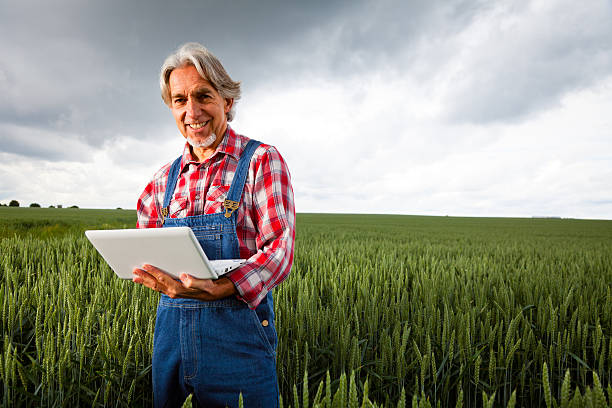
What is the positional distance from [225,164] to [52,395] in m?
1.27

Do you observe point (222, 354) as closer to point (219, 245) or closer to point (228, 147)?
point (219, 245)

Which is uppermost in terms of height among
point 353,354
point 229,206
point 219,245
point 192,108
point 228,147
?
point 192,108

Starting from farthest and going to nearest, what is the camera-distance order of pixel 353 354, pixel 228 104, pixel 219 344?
pixel 228 104, pixel 353 354, pixel 219 344

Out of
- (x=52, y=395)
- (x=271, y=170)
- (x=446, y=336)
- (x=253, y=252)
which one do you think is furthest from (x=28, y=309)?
(x=446, y=336)

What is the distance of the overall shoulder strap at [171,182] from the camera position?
162 centimetres

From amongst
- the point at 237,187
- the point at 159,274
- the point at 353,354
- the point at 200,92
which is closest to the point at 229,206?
the point at 237,187

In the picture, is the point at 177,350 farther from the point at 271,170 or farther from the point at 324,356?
the point at 324,356

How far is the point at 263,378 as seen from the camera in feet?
4.61

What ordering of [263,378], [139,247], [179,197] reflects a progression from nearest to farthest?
[139,247]
[263,378]
[179,197]

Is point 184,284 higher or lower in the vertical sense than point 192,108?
lower

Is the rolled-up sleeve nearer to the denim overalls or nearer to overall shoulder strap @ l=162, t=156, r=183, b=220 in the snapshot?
the denim overalls

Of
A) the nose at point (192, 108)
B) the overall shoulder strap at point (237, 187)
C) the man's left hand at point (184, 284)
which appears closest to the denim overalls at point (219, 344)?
the overall shoulder strap at point (237, 187)

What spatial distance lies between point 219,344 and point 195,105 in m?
1.00

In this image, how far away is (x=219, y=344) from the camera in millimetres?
1353
